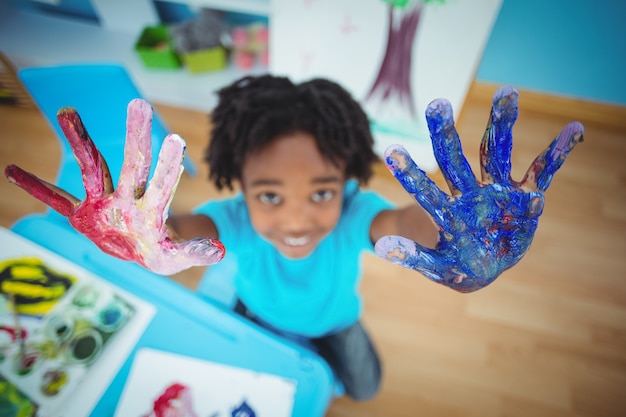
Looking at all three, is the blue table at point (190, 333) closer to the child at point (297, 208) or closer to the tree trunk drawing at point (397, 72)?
the child at point (297, 208)

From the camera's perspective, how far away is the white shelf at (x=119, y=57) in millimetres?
1193

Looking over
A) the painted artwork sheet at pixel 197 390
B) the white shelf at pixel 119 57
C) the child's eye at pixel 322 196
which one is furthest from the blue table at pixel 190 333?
the white shelf at pixel 119 57

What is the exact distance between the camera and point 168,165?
312 mm

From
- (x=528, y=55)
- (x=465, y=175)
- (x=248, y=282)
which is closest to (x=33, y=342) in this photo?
(x=248, y=282)

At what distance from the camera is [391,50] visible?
3.36ft

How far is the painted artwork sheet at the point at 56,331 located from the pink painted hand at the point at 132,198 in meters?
0.26

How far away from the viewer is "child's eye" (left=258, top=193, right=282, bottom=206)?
0.53 m

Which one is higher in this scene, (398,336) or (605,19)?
(605,19)

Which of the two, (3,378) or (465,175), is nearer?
(465,175)

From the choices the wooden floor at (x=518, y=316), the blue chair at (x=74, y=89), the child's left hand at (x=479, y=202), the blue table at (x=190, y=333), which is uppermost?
the child's left hand at (x=479, y=202)

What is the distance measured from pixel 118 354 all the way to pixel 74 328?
0.25ft

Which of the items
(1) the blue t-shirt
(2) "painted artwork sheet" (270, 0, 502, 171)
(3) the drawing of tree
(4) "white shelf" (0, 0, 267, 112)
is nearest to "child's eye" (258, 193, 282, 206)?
(1) the blue t-shirt

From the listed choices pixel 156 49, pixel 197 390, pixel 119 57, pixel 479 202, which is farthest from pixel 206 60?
pixel 479 202

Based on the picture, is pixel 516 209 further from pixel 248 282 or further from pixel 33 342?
pixel 33 342
